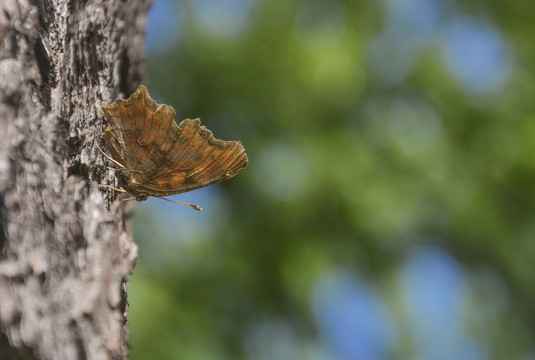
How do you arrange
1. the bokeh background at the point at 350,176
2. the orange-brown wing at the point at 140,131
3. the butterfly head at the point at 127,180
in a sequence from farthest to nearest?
the bokeh background at the point at 350,176 < the butterfly head at the point at 127,180 < the orange-brown wing at the point at 140,131

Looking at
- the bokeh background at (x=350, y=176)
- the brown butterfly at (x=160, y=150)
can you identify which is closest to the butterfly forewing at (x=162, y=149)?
the brown butterfly at (x=160, y=150)

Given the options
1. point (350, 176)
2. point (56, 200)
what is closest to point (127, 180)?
point (56, 200)

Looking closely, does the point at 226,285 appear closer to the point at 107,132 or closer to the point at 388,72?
the point at 388,72

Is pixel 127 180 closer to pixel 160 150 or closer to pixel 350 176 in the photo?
pixel 160 150

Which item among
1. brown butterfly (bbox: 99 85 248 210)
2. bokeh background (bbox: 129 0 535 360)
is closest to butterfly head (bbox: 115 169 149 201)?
brown butterfly (bbox: 99 85 248 210)

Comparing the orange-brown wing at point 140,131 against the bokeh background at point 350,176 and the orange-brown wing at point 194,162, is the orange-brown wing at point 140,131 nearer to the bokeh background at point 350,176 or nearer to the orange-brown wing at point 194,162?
the orange-brown wing at point 194,162

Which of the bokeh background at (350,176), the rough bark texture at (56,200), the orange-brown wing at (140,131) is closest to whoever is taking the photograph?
the rough bark texture at (56,200)
